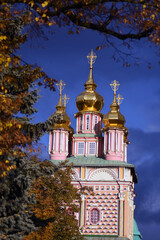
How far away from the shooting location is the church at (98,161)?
42.1 meters

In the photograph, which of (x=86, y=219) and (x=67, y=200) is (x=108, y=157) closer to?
(x=86, y=219)

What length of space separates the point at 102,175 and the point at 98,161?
1.14 meters

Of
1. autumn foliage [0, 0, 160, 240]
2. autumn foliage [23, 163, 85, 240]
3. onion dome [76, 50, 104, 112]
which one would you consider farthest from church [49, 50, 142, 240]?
autumn foliage [0, 0, 160, 240]

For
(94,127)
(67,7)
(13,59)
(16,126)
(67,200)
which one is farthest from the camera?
(94,127)

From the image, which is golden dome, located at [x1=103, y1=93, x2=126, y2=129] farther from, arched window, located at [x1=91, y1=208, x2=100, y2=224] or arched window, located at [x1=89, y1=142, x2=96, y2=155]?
arched window, located at [x1=91, y1=208, x2=100, y2=224]

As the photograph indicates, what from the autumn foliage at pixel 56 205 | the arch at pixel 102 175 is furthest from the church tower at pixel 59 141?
the autumn foliage at pixel 56 205

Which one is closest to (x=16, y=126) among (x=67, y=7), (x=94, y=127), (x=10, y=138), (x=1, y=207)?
(x=10, y=138)

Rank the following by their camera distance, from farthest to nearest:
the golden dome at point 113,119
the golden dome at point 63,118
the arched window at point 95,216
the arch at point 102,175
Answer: the golden dome at point 63,118 < the golden dome at point 113,119 < the arch at point 102,175 < the arched window at point 95,216

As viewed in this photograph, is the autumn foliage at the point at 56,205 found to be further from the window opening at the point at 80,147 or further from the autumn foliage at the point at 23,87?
the window opening at the point at 80,147

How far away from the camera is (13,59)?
11562 millimetres

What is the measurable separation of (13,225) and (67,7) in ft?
22.1

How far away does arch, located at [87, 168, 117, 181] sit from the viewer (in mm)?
42750

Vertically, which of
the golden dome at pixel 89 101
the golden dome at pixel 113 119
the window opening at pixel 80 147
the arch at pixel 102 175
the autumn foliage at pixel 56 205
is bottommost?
the autumn foliage at pixel 56 205

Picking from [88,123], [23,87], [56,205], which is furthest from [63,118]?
[23,87]
